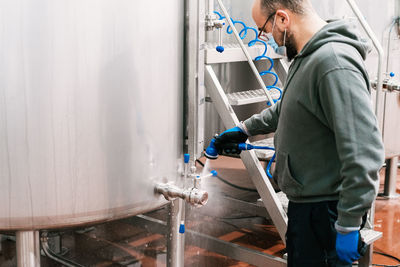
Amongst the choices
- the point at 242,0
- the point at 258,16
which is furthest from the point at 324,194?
the point at 242,0

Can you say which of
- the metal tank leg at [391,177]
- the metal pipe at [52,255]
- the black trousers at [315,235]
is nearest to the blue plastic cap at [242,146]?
the black trousers at [315,235]

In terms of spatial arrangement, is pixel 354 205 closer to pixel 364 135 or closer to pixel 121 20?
pixel 364 135

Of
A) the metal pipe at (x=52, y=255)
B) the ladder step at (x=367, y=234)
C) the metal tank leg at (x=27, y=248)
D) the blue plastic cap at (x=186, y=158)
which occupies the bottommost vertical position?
the metal pipe at (x=52, y=255)

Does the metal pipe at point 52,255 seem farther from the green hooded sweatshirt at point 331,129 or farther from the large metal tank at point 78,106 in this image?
the green hooded sweatshirt at point 331,129

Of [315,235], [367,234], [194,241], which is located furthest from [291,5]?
[194,241]

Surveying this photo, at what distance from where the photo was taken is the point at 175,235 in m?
1.99

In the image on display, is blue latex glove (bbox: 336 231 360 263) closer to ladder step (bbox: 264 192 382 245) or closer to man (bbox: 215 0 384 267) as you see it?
man (bbox: 215 0 384 267)

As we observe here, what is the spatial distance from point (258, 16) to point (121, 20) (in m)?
0.47

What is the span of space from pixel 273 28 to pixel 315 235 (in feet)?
2.27

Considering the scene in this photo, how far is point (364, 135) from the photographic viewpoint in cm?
143

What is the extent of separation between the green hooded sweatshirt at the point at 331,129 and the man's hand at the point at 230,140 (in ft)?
1.21

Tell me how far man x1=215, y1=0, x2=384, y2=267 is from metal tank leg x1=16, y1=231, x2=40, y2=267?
81cm

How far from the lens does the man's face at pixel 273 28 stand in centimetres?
170

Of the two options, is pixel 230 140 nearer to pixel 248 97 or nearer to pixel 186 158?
pixel 186 158
